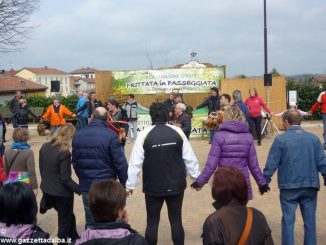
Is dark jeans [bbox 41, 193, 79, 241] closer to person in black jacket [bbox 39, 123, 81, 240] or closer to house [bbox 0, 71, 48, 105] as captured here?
person in black jacket [bbox 39, 123, 81, 240]

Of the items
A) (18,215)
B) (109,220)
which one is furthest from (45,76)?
(109,220)

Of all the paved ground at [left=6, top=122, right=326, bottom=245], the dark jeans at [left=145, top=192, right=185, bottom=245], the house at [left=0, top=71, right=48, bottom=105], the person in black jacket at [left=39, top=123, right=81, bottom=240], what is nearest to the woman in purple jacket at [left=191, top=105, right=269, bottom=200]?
the dark jeans at [left=145, top=192, right=185, bottom=245]

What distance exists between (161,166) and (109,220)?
2156mm

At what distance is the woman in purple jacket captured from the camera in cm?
529

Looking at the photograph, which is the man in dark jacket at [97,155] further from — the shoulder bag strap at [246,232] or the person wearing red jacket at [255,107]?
the person wearing red jacket at [255,107]

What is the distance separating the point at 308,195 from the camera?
5156mm

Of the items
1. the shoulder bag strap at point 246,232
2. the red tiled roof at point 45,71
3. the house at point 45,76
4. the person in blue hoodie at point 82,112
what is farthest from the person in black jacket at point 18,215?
the red tiled roof at point 45,71

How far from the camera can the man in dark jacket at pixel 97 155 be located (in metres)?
5.15

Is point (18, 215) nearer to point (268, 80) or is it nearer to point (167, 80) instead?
point (268, 80)

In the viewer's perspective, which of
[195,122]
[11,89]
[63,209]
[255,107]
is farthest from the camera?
[11,89]

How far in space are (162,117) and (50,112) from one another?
1175cm

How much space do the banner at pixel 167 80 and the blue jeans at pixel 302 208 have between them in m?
14.1

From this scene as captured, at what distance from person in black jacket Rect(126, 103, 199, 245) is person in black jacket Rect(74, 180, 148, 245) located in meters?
2.03

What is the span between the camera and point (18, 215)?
9.70 ft
